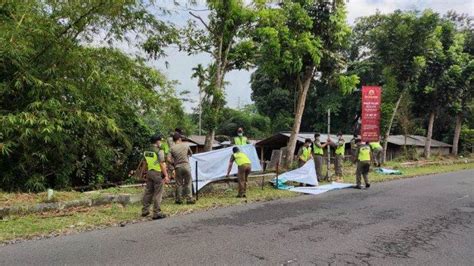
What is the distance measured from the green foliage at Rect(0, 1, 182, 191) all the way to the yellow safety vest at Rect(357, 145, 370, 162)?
7.36 meters

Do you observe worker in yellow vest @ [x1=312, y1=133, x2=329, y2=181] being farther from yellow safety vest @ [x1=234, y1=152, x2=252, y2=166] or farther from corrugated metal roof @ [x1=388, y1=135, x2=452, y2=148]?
corrugated metal roof @ [x1=388, y1=135, x2=452, y2=148]

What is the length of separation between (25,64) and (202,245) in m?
6.67

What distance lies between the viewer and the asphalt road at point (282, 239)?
20.2 feet

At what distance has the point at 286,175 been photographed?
15.0m

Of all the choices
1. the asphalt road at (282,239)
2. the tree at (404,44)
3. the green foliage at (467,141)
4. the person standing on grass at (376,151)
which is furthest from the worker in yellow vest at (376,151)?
the green foliage at (467,141)

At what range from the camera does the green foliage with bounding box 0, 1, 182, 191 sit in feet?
33.4

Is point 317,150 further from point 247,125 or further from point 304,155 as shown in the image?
point 247,125

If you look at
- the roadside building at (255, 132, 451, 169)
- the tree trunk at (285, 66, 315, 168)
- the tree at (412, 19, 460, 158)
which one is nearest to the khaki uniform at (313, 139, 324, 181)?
the tree trunk at (285, 66, 315, 168)

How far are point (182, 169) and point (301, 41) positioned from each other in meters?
8.02

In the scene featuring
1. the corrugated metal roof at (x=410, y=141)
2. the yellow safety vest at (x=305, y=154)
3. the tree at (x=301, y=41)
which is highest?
the tree at (x=301, y=41)

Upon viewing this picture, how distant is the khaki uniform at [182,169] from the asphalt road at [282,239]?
130 centimetres

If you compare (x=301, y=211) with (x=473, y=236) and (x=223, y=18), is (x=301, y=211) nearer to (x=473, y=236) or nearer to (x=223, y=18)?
(x=473, y=236)

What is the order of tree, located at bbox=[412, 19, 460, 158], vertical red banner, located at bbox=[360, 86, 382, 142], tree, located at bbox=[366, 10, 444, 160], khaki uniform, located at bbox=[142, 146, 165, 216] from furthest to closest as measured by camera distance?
tree, located at bbox=[412, 19, 460, 158]
tree, located at bbox=[366, 10, 444, 160]
vertical red banner, located at bbox=[360, 86, 382, 142]
khaki uniform, located at bbox=[142, 146, 165, 216]

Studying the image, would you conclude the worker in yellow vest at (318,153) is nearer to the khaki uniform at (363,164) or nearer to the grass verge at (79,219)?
the khaki uniform at (363,164)
